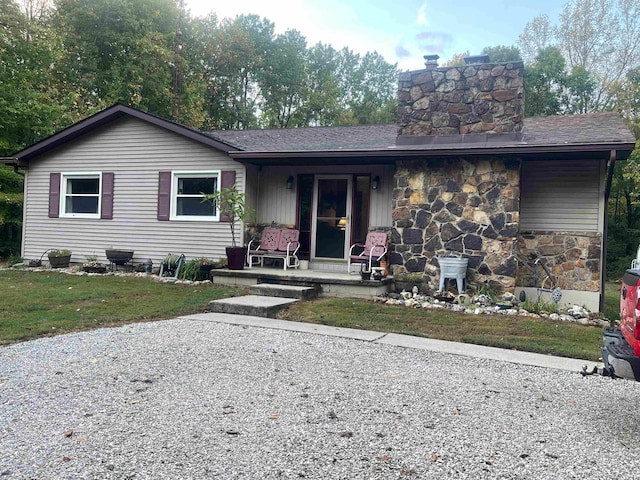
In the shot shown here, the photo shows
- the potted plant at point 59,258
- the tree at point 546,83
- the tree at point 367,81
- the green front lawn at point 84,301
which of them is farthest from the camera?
the tree at point 367,81

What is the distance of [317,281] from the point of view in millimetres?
8586

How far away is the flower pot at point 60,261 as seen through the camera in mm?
11203

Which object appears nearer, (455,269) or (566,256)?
(455,269)

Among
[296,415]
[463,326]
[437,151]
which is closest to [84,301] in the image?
[296,415]

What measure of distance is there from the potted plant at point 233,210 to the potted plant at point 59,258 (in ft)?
13.2

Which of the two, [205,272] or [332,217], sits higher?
[332,217]

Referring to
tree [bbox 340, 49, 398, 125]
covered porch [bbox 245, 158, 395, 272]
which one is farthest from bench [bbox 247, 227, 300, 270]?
tree [bbox 340, 49, 398, 125]

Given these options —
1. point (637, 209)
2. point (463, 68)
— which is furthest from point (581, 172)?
point (637, 209)

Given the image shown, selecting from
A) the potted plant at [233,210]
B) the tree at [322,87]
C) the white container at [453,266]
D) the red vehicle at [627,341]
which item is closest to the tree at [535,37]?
the tree at [322,87]

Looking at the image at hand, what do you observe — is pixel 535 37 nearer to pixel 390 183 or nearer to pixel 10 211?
pixel 390 183

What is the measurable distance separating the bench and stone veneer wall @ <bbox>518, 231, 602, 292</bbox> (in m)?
4.29

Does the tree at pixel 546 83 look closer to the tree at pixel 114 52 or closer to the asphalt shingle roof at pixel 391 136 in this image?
the asphalt shingle roof at pixel 391 136

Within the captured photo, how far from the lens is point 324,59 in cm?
3175

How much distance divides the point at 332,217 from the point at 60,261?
20.6 feet
